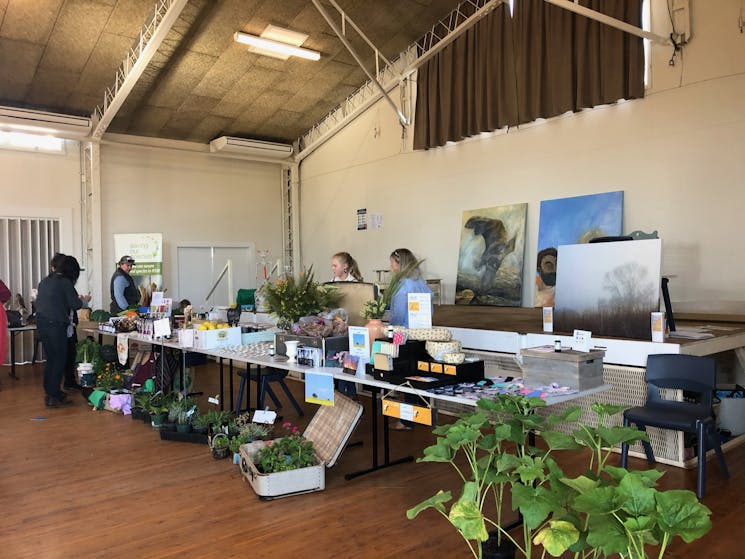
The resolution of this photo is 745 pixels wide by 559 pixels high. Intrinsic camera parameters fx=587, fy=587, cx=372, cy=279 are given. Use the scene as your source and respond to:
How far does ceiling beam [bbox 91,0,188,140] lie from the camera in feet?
21.2

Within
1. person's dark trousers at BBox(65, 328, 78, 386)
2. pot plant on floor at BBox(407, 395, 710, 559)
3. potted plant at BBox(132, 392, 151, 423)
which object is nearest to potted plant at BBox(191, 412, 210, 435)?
potted plant at BBox(132, 392, 151, 423)

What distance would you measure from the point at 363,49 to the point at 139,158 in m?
4.09

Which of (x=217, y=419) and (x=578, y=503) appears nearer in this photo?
(x=578, y=503)

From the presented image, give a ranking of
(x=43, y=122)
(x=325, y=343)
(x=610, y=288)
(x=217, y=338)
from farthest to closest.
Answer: (x=43, y=122), (x=217, y=338), (x=610, y=288), (x=325, y=343)

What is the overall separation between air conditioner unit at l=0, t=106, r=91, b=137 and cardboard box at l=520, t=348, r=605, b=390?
7.74m

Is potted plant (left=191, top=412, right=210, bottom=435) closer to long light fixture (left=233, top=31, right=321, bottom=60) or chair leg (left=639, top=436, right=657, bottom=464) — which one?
chair leg (left=639, top=436, right=657, bottom=464)

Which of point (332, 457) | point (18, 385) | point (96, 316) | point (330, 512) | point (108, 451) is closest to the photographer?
point (330, 512)

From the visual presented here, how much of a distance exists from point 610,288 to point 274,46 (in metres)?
5.22

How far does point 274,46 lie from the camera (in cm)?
736

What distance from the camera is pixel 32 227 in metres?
8.77

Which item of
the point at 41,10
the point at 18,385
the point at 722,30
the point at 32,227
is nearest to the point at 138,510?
the point at 18,385

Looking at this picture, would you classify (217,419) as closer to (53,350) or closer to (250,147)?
(53,350)

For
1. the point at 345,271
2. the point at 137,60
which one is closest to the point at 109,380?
the point at 345,271

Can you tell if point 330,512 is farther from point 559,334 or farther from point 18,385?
point 18,385
